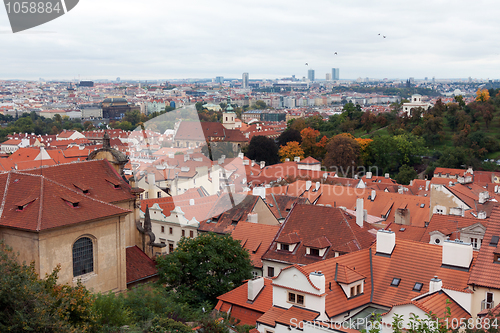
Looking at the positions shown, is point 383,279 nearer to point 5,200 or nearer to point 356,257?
point 356,257

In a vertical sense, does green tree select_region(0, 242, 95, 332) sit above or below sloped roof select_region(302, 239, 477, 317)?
above

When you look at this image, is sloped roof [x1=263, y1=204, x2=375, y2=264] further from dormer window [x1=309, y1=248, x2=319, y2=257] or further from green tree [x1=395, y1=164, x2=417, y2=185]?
green tree [x1=395, y1=164, x2=417, y2=185]

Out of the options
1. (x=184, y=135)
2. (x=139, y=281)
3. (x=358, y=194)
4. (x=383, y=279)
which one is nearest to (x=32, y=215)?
(x=139, y=281)

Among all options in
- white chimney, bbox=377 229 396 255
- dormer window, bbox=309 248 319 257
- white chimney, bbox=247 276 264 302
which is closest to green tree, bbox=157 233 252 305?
white chimney, bbox=247 276 264 302

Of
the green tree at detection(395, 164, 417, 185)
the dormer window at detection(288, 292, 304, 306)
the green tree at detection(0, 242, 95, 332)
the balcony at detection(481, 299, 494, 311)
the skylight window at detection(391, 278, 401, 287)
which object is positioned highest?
the green tree at detection(0, 242, 95, 332)

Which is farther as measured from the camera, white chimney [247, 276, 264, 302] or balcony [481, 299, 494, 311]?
white chimney [247, 276, 264, 302]

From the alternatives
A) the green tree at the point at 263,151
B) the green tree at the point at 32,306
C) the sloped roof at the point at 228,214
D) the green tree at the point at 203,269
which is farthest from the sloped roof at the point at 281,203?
the green tree at the point at 263,151

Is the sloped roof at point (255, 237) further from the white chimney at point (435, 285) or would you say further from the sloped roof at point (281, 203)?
the white chimney at point (435, 285)
